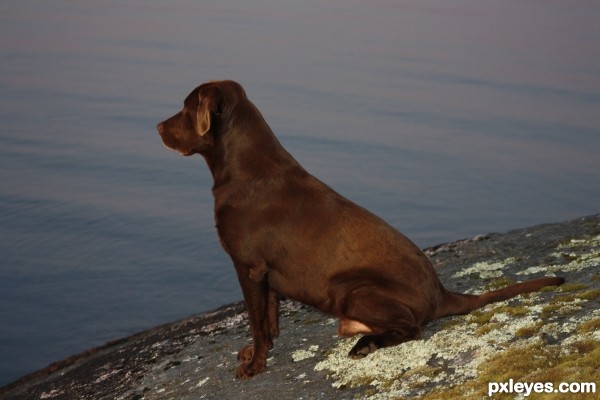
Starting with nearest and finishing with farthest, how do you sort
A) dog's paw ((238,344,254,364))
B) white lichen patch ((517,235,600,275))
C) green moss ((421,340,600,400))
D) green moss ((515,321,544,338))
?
green moss ((421,340,600,400)), green moss ((515,321,544,338)), dog's paw ((238,344,254,364)), white lichen patch ((517,235,600,275))

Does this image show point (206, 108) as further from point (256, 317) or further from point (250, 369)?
point (250, 369)

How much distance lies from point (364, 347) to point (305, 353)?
2.08 feet

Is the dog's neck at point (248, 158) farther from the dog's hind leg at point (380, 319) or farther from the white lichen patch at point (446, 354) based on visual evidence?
the white lichen patch at point (446, 354)

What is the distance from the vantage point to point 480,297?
6680mm

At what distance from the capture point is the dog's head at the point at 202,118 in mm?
6609

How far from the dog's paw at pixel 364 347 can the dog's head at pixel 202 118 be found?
5.86ft

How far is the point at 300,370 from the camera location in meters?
6.41

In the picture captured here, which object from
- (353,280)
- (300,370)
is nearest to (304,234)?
(353,280)

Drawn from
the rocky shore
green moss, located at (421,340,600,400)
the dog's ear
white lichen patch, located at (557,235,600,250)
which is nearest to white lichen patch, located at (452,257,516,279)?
the rocky shore

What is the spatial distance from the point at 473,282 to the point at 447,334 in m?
1.65

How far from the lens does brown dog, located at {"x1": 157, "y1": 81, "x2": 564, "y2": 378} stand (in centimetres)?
638

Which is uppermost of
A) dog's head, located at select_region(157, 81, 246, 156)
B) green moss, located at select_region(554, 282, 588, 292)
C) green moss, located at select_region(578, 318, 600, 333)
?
dog's head, located at select_region(157, 81, 246, 156)

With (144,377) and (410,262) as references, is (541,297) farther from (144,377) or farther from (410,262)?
(144,377)

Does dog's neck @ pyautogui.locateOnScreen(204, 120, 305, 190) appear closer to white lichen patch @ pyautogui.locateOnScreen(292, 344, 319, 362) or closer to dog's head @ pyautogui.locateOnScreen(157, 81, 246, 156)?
dog's head @ pyautogui.locateOnScreen(157, 81, 246, 156)
